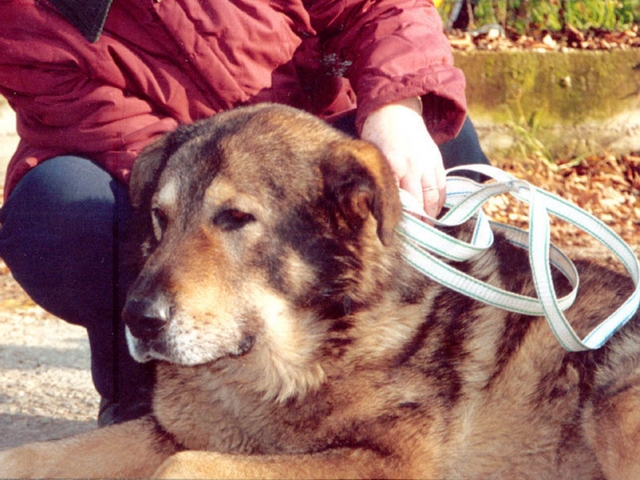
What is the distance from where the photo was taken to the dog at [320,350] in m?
2.82

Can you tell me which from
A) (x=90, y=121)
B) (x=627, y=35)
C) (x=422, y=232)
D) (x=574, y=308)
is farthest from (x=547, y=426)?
(x=627, y=35)

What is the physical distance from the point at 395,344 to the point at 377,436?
0.33m

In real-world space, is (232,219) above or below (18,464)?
above

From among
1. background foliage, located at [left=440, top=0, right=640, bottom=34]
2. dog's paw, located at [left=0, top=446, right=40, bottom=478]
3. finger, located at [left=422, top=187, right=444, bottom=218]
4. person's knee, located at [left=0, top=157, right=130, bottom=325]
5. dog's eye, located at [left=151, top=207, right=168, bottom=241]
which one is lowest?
background foliage, located at [left=440, top=0, right=640, bottom=34]

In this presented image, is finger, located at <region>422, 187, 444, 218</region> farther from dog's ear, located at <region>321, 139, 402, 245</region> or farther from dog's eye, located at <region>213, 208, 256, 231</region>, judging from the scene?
dog's eye, located at <region>213, 208, 256, 231</region>

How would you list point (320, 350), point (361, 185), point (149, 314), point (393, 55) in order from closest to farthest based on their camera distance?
point (149, 314) < point (361, 185) < point (320, 350) < point (393, 55)

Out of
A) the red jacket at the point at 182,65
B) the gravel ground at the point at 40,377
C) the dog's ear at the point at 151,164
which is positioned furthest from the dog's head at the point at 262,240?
the gravel ground at the point at 40,377

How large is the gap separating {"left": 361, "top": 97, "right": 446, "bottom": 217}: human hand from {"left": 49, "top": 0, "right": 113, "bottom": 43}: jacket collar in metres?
1.06

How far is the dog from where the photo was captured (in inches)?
111

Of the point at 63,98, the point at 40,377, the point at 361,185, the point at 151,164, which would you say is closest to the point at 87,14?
the point at 63,98

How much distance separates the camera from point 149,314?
2717 mm

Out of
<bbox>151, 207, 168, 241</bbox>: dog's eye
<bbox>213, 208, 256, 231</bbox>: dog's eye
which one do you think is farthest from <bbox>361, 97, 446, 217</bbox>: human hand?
<bbox>151, 207, 168, 241</bbox>: dog's eye

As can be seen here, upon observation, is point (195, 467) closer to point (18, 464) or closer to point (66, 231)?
point (18, 464)

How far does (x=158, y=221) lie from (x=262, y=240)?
444 millimetres
